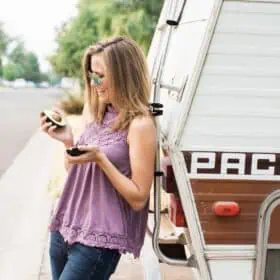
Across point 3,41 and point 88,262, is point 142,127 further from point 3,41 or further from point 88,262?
point 3,41

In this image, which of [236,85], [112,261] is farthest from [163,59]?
[112,261]

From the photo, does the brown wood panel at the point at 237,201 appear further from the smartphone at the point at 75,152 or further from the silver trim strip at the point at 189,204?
the smartphone at the point at 75,152

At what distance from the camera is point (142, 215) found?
3.04m

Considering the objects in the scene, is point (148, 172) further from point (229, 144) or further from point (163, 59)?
point (163, 59)

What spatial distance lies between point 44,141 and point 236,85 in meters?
12.9

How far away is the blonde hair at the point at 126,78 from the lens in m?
2.93

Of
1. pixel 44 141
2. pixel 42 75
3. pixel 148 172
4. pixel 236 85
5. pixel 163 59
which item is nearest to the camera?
pixel 148 172

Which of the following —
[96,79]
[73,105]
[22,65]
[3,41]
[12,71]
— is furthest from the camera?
[22,65]

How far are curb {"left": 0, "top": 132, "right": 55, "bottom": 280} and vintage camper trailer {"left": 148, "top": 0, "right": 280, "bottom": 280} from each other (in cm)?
262

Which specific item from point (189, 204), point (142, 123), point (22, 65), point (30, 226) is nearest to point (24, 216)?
point (30, 226)

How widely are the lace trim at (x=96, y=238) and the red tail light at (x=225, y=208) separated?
1.47 ft

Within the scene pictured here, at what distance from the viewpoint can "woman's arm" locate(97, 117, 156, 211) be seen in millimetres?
2822

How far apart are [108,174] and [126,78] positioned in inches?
17.5

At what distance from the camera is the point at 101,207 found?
288 cm
